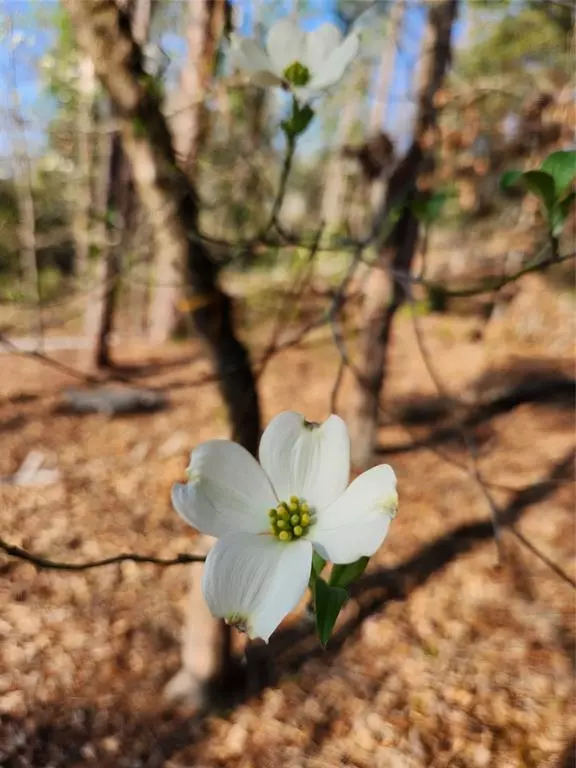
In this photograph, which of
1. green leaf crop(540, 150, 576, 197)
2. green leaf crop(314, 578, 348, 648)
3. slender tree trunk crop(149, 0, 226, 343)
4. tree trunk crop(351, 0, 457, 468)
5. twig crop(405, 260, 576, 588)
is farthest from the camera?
tree trunk crop(351, 0, 457, 468)

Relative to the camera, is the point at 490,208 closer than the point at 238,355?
No

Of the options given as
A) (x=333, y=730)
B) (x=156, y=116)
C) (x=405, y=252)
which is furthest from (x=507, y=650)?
(x=405, y=252)

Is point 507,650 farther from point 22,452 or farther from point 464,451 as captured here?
point 22,452

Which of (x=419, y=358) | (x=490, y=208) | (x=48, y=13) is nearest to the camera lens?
(x=48, y=13)

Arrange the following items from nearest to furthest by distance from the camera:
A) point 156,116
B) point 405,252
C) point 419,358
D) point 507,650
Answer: point 156,116
point 507,650
point 405,252
point 419,358

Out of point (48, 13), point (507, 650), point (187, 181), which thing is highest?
point (48, 13)

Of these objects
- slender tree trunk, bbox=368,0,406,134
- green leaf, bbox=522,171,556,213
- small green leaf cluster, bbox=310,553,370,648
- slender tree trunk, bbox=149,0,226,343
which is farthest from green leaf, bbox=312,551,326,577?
slender tree trunk, bbox=368,0,406,134

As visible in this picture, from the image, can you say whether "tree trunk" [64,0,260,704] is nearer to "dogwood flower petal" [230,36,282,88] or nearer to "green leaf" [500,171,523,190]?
"dogwood flower petal" [230,36,282,88]
